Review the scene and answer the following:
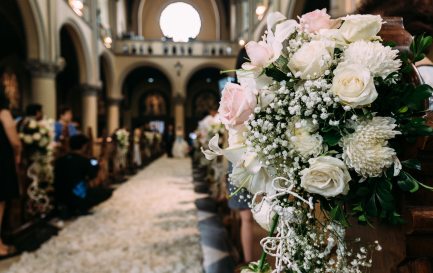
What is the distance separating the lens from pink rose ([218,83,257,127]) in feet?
3.51

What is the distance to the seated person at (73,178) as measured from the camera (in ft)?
19.2

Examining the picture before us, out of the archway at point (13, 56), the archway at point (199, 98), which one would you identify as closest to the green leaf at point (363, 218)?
the archway at point (13, 56)

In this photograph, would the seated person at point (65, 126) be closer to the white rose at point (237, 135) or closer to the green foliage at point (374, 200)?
the white rose at point (237, 135)

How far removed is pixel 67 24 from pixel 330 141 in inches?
565

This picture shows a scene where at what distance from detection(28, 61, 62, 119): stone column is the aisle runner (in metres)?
4.95

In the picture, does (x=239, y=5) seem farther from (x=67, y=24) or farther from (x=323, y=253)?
(x=323, y=253)

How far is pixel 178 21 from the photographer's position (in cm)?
2362

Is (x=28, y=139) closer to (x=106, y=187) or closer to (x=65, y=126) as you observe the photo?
(x=65, y=126)

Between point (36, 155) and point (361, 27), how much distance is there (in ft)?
16.7

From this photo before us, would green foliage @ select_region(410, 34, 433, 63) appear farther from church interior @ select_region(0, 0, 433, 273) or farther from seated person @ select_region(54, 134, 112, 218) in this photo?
seated person @ select_region(54, 134, 112, 218)

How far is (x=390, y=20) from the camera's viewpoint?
47.5 inches

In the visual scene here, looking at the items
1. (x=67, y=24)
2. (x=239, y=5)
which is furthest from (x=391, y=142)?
(x=239, y=5)

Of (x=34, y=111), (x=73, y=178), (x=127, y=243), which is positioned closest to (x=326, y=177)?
(x=127, y=243)

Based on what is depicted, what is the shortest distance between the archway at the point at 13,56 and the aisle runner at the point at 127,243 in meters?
7.71
